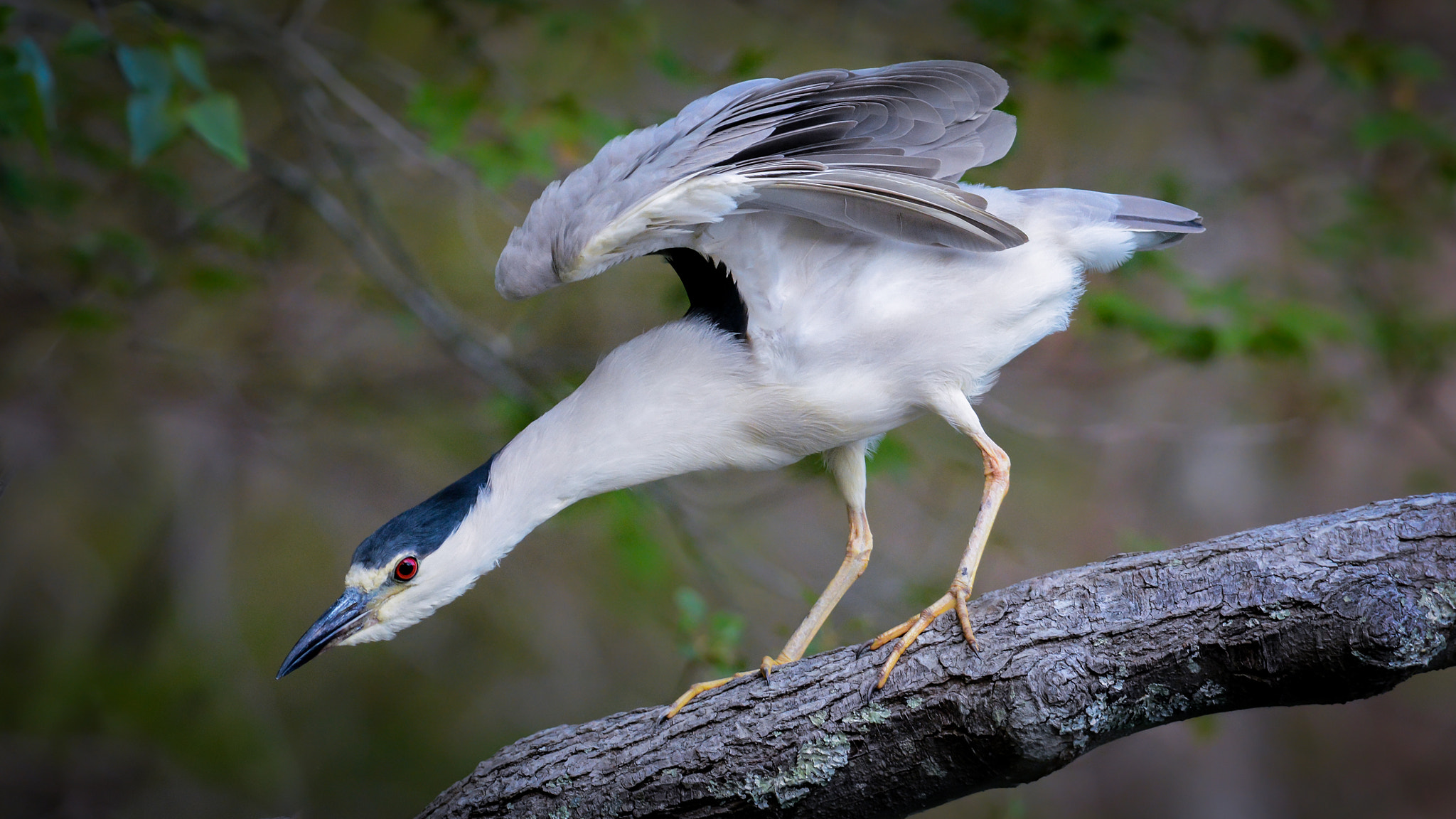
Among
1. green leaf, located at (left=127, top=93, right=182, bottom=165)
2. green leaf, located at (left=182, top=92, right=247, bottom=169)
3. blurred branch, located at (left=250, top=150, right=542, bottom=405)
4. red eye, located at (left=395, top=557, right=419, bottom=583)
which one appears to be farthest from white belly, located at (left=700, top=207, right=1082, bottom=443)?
blurred branch, located at (left=250, top=150, right=542, bottom=405)

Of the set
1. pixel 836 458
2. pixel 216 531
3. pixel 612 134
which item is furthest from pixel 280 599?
pixel 836 458

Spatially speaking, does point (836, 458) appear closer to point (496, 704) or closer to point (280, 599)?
point (496, 704)

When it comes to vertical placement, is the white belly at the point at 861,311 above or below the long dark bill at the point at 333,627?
above

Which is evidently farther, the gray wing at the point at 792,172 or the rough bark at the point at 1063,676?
the gray wing at the point at 792,172

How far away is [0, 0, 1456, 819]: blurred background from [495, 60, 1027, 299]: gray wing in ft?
2.10

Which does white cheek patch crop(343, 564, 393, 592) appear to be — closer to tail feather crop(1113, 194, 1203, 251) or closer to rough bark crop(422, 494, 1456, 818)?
rough bark crop(422, 494, 1456, 818)

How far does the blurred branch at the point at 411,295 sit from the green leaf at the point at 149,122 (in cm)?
105

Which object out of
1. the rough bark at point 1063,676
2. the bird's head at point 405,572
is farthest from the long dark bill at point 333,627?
the rough bark at point 1063,676

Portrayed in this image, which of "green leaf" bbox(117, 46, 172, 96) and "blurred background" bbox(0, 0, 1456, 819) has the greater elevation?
"green leaf" bbox(117, 46, 172, 96)

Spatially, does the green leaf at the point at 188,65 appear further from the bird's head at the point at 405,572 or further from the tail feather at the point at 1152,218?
the tail feather at the point at 1152,218

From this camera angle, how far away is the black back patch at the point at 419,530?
1.80 m

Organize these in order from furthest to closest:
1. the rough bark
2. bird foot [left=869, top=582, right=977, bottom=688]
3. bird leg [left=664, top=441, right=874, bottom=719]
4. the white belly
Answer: bird leg [left=664, top=441, right=874, bottom=719]
the white belly
bird foot [left=869, top=582, right=977, bottom=688]
the rough bark

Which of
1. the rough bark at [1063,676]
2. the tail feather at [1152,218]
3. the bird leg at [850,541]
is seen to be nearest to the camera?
the rough bark at [1063,676]

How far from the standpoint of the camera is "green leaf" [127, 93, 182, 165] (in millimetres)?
1672
